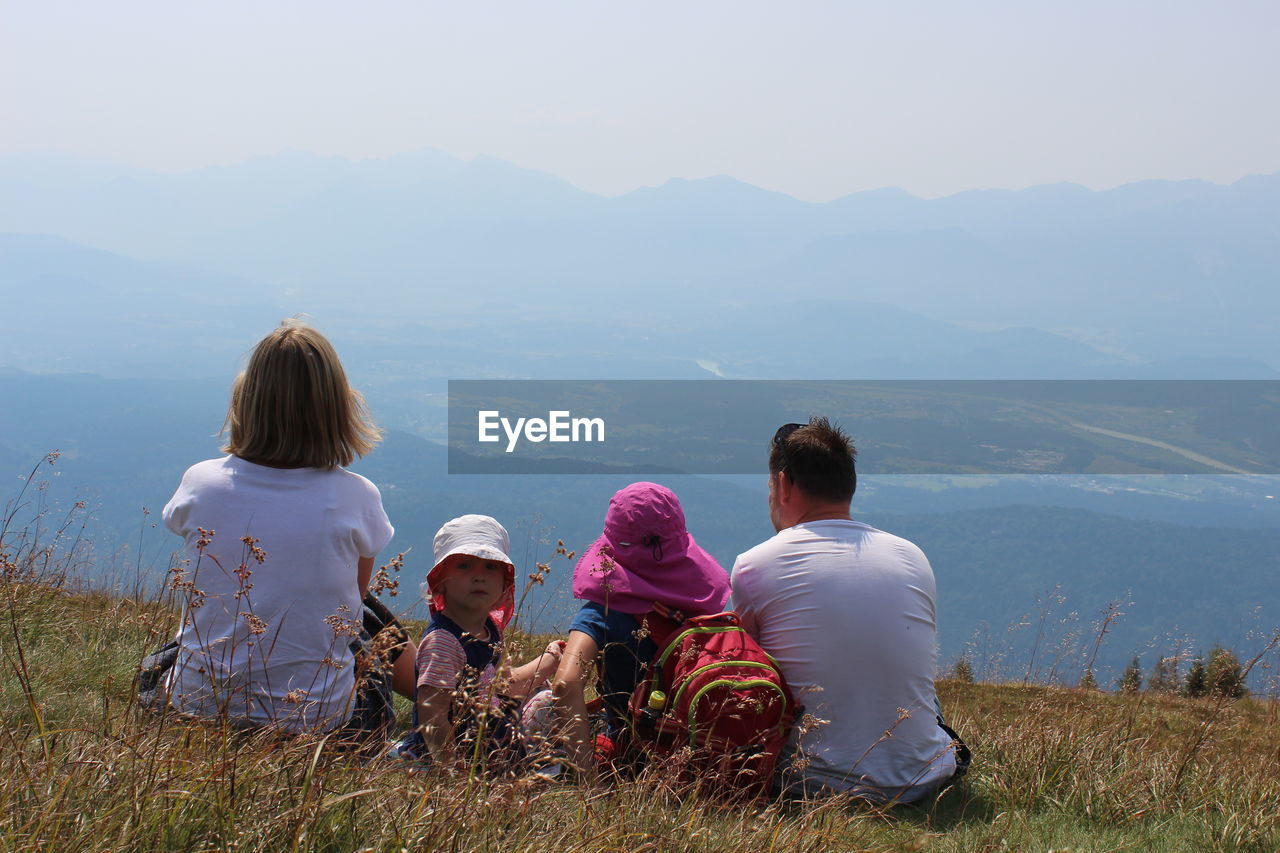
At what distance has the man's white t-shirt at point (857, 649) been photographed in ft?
10.1

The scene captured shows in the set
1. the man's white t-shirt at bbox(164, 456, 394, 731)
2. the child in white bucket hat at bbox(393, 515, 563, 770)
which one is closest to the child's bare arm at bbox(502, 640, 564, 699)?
the child in white bucket hat at bbox(393, 515, 563, 770)

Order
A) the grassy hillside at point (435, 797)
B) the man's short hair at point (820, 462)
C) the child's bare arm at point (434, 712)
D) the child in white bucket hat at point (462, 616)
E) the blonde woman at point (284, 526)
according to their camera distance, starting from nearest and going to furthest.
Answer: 1. the grassy hillside at point (435, 797)
2. the child's bare arm at point (434, 712)
3. the blonde woman at point (284, 526)
4. the child in white bucket hat at point (462, 616)
5. the man's short hair at point (820, 462)

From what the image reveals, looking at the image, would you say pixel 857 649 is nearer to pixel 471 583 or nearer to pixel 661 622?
pixel 661 622

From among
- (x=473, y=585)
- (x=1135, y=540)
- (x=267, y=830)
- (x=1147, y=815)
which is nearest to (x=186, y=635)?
(x=473, y=585)

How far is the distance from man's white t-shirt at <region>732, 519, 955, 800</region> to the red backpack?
0.13 metres

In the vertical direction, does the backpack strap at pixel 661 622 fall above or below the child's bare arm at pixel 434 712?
above

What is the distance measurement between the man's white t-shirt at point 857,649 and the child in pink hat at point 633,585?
0.26 m

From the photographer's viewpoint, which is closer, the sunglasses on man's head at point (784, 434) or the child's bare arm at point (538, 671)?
the child's bare arm at point (538, 671)

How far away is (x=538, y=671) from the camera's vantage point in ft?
10.5

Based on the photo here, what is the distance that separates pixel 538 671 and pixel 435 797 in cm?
112

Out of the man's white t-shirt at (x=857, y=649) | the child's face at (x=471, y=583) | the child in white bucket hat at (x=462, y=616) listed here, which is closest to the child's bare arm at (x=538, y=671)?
the child in white bucket hat at (x=462, y=616)

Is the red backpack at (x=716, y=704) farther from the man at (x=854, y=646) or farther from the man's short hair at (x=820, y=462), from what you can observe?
the man's short hair at (x=820, y=462)

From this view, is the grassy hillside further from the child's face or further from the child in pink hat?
the child's face

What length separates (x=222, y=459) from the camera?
3.07m
